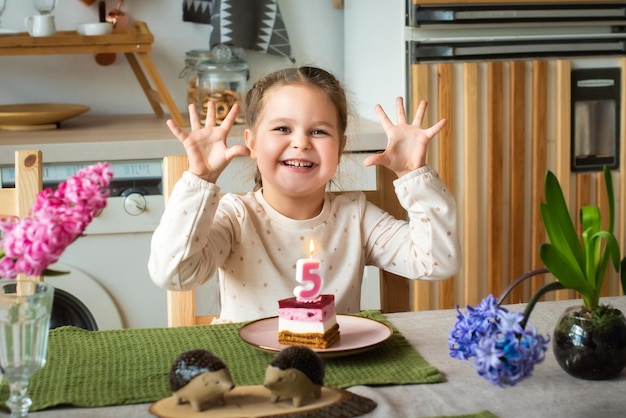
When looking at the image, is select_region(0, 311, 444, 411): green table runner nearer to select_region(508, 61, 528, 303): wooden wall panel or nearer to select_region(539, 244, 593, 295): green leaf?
select_region(539, 244, 593, 295): green leaf

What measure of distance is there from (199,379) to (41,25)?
185 cm

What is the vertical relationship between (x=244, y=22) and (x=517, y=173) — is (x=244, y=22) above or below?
above

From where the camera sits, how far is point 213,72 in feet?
8.91

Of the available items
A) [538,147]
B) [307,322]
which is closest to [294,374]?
[307,322]

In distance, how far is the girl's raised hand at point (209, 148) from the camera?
1416 millimetres

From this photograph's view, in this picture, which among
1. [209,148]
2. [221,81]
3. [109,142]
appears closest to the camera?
[209,148]

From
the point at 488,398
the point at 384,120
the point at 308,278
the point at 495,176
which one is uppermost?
the point at 384,120

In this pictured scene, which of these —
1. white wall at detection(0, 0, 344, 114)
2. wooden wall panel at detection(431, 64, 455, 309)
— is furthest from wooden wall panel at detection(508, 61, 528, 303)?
white wall at detection(0, 0, 344, 114)

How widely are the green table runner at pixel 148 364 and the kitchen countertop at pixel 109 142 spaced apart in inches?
40.0

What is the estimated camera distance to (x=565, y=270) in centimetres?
108

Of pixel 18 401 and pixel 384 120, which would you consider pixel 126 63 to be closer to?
pixel 384 120

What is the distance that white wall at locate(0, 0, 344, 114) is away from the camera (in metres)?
2.89

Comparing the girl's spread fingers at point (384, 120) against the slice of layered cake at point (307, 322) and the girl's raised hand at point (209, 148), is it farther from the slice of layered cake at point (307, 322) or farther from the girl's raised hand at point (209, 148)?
the slice of layered cake at point (307, 322)

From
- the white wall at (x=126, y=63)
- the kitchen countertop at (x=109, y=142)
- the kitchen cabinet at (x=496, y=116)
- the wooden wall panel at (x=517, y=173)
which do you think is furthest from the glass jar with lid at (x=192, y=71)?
the wooden wall panel at (x=517, y=173)
